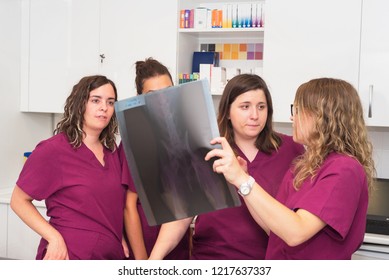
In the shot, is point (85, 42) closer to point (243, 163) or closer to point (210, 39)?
point (210, 39)

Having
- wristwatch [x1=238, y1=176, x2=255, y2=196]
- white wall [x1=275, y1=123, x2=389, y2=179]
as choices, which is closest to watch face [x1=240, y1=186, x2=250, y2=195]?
wristwatch [x1=238, y1=176, x2=255, y2=196]

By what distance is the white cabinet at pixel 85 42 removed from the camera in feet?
9.72

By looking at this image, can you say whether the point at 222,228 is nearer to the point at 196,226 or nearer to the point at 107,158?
the point at 196,226

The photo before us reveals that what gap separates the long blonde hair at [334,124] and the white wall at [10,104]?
7.69 feet

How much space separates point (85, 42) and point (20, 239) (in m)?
1.27

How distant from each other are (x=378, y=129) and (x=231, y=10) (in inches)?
43.3

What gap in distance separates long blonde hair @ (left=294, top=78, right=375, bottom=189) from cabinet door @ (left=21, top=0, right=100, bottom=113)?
2.02 metres

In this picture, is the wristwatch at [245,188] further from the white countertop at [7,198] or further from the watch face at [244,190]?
the white countertop at [7,198]

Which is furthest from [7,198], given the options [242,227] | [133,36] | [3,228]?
[242,227]

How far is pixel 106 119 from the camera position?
1.82 meters

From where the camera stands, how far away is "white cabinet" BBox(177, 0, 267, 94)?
299cm

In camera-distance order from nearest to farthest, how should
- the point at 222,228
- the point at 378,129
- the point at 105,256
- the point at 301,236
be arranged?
the point at 301,236, the point at 222,228, the point at 105,256, the point at 378,129
